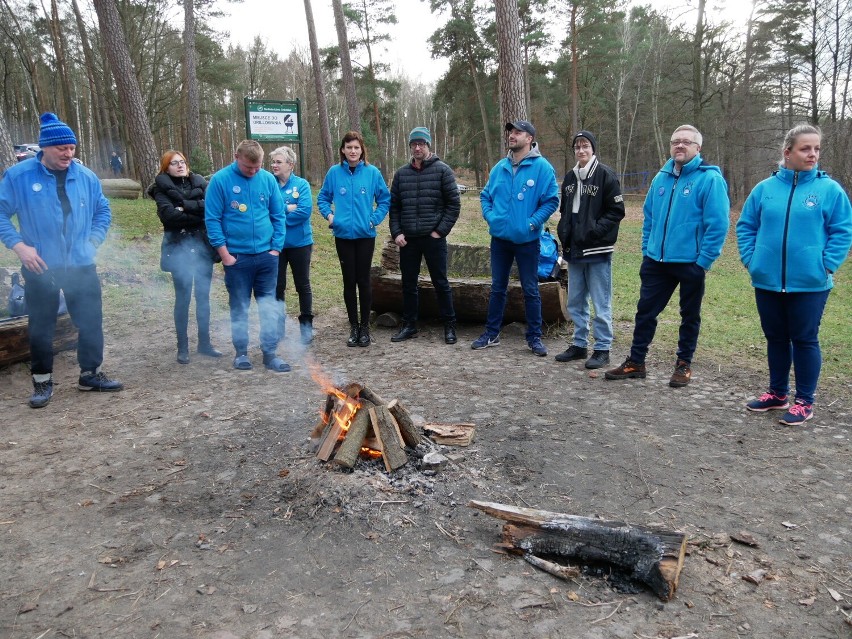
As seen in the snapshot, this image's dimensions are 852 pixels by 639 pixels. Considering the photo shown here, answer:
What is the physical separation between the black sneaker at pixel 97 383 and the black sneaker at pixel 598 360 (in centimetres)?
423

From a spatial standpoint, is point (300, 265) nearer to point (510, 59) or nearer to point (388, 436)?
point (388, 436)

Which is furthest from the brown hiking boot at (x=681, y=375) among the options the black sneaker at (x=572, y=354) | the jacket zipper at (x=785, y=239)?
the jacket zipper at (x=785, y=239)

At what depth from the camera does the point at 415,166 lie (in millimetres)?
6254

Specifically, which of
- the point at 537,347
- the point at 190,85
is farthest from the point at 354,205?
the point at 190,85

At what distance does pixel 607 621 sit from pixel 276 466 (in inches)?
82.1

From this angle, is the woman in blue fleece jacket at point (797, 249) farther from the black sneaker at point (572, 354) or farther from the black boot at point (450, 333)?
the black boot at point (450, 333)

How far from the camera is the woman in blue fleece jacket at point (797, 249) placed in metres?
3.99

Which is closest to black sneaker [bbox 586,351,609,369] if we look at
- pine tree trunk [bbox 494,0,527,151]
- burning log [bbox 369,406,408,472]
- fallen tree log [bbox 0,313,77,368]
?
burning log [bbox 369,406,408,472]

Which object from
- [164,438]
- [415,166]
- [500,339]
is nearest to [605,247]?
[500,339]

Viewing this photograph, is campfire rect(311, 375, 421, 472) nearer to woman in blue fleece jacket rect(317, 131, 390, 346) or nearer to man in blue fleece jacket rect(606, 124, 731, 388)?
man in blue fleece jacket rect(606, 124, 731, 388)

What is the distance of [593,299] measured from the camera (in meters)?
5.71

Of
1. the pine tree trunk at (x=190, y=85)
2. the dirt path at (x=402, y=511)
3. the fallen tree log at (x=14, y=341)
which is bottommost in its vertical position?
the dirt path at (x=402, y=511)

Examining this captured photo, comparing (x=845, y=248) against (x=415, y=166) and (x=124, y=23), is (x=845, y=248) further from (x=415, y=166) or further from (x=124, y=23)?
(x=124, y=23)

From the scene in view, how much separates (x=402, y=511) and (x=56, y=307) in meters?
3.49
